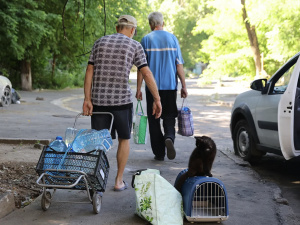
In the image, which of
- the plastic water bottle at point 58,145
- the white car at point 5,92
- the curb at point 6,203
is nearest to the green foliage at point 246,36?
the white car at point 5,92

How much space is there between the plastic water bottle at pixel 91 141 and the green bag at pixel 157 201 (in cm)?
56

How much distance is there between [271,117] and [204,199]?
2709 millimetres

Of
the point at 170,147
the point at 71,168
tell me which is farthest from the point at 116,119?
the point at 170,147

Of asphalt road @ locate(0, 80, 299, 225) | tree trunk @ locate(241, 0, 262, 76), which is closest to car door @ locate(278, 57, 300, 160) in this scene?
asphalt road @ locate(0, 80, 299, 225)

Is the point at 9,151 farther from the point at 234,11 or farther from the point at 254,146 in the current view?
the point at 234,11

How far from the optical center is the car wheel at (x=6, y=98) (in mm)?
17641

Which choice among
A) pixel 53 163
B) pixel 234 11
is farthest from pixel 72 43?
pixel 53 163

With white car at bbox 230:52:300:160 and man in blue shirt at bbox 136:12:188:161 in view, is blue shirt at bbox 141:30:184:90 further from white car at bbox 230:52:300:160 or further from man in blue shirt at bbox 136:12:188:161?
white car at bbox 230:52:300:160

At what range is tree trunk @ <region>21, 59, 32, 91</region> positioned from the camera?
2838cm

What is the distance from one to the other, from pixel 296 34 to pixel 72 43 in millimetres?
12288

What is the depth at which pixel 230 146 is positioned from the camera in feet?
33.4

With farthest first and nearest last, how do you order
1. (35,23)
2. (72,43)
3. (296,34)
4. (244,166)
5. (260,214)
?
1. (72,43)
2. (296,34)
3. (35,23)
4. (244,166)
5. (260,214)

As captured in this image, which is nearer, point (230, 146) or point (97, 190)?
point (97, 190)

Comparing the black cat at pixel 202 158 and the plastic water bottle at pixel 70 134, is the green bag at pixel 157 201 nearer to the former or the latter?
the black cat at pixel 202 158
